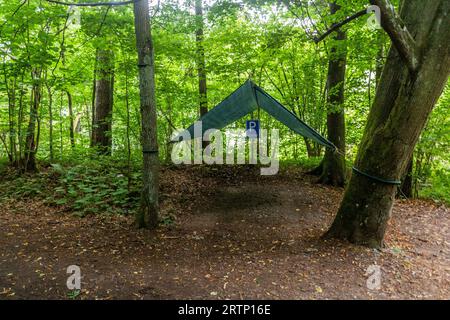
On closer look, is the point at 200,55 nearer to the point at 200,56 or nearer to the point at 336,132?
the point at 200,56

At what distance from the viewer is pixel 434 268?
2283 millimetres

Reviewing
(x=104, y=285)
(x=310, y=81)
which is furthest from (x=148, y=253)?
(x=310, y=81)

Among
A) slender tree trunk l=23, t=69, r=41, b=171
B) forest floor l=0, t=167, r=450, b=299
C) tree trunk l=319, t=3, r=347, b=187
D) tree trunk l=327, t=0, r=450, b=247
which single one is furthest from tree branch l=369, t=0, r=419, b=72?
slender tree trunk l=23, t=69, r=41, b=171

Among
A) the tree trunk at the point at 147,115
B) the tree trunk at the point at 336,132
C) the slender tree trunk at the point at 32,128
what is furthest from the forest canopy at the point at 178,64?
the tree trunk at the point at 147,115

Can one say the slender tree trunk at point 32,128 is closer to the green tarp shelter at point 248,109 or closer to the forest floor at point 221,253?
the forest floor at point 221,253

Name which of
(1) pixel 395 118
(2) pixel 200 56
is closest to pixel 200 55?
(2) pixel 200 56

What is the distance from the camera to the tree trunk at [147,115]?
2.81 metres

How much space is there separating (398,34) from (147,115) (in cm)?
221

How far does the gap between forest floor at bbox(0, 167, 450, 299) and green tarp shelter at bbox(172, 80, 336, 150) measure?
3.19 feet

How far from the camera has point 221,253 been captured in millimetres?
2566

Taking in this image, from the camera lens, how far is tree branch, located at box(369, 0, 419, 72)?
182 cm

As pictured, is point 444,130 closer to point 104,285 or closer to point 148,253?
point 148,253

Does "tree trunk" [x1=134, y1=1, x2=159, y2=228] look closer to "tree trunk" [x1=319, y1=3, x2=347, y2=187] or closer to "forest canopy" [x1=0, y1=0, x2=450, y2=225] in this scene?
"forest canopy" [x1=0, y1=0, x2=450, y2=225]

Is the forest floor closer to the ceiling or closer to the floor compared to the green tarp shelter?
closer to the floor
